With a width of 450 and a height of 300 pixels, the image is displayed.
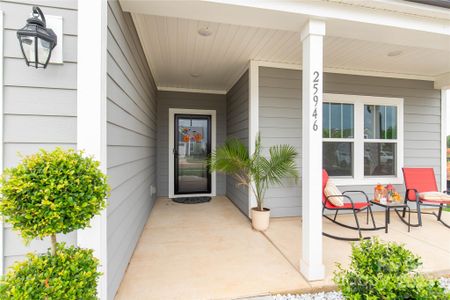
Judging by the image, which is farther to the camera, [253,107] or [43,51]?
[253,107]

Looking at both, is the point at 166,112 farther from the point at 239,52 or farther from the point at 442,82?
→ the point at 442,82

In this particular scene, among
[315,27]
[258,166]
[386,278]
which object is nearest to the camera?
[386,278]

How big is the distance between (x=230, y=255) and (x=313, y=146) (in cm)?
146

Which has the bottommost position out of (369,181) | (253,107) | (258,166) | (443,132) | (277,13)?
(369,181)

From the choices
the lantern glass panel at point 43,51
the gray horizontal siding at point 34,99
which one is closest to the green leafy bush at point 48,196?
the gray horizontal siding at point 34,99

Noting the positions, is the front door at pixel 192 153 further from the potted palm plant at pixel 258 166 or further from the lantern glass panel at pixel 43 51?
the lantern glass panel at pixel 43 51

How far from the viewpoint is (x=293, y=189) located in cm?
363

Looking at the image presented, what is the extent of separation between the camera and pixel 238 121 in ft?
13.8

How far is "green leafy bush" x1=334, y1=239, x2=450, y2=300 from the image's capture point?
1.03 metres

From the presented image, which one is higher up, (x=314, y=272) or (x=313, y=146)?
(x=313, y=146)

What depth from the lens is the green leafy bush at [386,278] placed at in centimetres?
103

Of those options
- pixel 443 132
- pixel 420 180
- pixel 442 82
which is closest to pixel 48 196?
pixel 420 180

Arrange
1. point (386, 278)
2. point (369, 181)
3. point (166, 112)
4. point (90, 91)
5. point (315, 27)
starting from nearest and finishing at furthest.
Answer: point (386, 278), point (90, 91), point (315, 27), point (369, 181), point (166, 112)

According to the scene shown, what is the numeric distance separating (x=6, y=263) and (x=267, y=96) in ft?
11.3
